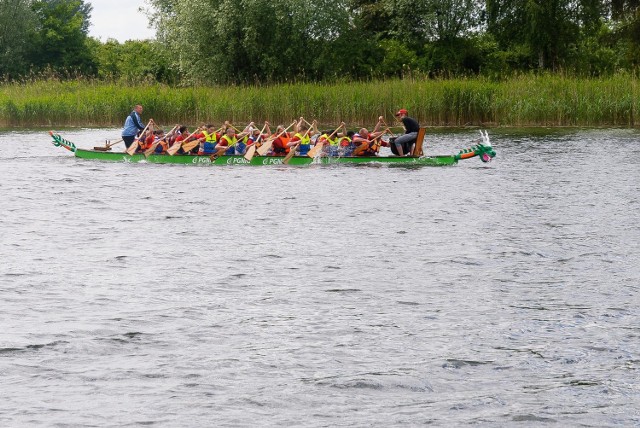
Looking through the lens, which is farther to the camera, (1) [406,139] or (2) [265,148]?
(2) [265,148]

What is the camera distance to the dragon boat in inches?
1029

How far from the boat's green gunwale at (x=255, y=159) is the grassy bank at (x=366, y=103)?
10.2m

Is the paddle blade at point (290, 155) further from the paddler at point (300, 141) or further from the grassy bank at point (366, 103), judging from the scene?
the grassy bank at point (366, 103)

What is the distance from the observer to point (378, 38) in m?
57.2

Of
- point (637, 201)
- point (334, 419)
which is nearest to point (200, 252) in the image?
point (334, 419)

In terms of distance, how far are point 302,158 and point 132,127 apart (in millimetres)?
5258

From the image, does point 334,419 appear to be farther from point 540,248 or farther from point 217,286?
point 540,248

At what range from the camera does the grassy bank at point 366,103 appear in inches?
1412

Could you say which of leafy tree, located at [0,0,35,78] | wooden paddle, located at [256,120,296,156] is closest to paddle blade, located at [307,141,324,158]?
wooden paddle, located at [256,120,296,156]

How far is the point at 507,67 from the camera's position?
2151 inches

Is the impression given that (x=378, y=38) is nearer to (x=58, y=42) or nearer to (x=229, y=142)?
(x=58, y=42)

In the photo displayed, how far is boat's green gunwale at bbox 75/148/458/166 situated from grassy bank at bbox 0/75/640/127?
10206 millimetres

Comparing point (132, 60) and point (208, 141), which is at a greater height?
point (132, 60)

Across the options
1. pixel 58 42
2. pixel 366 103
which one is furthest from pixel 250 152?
pixel 58 42
